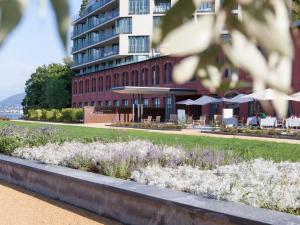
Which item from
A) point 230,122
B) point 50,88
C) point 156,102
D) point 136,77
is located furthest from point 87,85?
point 230,122

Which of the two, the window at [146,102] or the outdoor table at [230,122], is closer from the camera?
the outdoor table at [230,122]

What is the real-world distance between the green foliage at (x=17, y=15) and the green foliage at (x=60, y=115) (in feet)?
156

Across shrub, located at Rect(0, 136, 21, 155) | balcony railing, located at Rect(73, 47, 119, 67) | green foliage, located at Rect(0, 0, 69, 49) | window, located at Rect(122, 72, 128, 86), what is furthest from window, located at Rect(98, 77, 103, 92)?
green foliage, located at Rect(0, 0, 69, 49)

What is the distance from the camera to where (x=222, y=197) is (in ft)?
18.0

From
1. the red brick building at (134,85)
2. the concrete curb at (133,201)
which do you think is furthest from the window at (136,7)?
the concrete curb at (133,201)

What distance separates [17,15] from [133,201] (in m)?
5.36

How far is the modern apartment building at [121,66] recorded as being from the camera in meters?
47.2

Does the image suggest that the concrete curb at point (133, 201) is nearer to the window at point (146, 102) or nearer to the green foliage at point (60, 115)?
the green foliage at point (60, 115)

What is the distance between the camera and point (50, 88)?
248ft

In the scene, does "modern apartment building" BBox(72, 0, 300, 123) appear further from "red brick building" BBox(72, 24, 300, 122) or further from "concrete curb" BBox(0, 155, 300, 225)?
"concrete curb" BBox(0, 155, 300, 225)

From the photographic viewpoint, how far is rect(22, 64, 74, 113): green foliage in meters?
76.4

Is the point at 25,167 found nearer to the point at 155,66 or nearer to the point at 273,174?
the point at 273,174

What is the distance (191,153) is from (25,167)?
277 cm

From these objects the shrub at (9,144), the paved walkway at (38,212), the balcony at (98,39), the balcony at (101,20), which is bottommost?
the paved walkway at (38,212)
